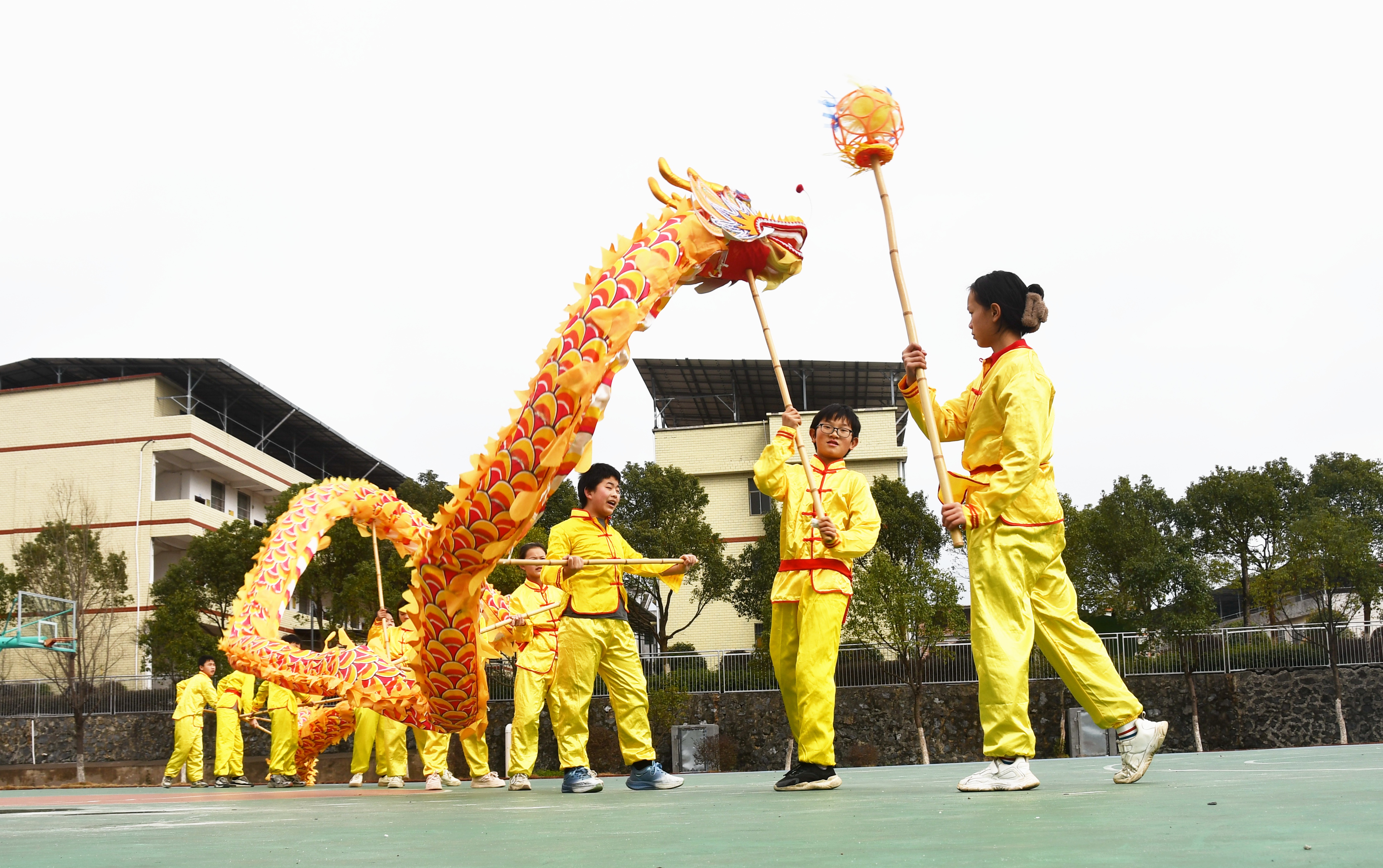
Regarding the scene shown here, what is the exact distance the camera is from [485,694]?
6141mm

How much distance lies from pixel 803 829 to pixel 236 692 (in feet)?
48.6

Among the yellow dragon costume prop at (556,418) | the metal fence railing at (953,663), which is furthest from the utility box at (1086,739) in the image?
the yellow dragon costume prop at (556,418)

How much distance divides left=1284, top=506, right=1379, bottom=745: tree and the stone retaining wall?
130cm

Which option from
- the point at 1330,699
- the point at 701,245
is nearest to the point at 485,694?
the point at 701,245

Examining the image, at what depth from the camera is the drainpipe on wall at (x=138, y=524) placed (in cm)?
3391

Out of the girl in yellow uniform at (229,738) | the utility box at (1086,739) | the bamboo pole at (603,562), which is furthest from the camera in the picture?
the utility box at (1086,739)

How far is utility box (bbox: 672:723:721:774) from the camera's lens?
22844 millimetres

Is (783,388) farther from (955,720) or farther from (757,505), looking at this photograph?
(757,505)

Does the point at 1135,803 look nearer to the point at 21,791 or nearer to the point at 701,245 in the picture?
the point at 701,245

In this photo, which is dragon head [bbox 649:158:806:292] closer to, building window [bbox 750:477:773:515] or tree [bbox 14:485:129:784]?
tree [bbox 14:485:129:784]

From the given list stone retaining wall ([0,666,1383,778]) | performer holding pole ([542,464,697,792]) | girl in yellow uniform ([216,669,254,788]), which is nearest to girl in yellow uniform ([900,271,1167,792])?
performer holding pole ([542,464,697,792])

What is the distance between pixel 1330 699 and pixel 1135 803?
22599 millimetres

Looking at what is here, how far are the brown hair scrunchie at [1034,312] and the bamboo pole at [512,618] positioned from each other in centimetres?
338

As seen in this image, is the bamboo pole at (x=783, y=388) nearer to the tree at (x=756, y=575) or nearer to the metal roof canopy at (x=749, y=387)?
the tree at (x=756, y=575)
